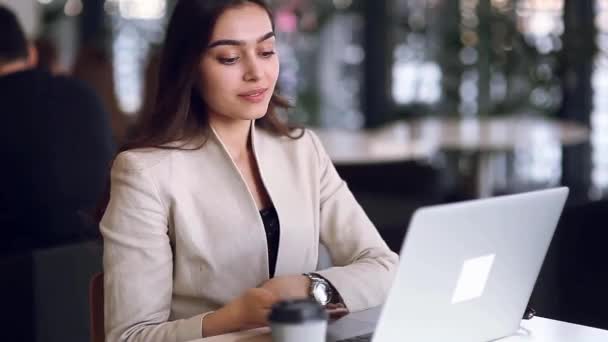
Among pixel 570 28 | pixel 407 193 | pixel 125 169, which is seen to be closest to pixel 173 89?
pixel 125 169

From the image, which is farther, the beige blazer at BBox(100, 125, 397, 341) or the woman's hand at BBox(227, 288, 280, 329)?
the beige blazer at BBox(100, 125, 397, 341)

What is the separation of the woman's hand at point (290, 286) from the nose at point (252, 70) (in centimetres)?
44

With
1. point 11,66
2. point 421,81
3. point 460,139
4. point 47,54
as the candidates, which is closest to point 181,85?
point 11,66

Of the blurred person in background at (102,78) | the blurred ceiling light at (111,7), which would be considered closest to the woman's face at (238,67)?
the blurred person in background at (102,78)

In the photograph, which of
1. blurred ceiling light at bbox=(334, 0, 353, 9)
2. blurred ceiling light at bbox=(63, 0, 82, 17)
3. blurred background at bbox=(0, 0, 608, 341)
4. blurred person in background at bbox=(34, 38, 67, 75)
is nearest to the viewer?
blurred background at bbox=(0, 0, 608, 341)

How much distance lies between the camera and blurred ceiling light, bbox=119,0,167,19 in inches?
336

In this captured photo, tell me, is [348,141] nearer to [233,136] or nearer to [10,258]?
[10,258]

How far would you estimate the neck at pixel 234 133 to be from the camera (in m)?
2.33

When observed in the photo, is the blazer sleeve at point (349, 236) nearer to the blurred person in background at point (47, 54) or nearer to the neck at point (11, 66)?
the neck at point (11, 66)

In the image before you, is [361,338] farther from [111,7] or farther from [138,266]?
[111,7]

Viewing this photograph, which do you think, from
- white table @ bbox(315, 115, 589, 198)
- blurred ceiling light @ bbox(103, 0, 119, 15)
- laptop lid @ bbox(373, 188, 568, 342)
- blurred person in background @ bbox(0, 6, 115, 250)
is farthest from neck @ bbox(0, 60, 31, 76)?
blurred ceiling light @ bbox(103, 0, 119, 15)

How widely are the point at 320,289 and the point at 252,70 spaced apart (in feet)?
1.62

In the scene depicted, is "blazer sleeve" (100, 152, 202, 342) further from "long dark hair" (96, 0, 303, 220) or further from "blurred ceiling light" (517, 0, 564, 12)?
"blurred ceiling light" (517, 0, 564, 12)

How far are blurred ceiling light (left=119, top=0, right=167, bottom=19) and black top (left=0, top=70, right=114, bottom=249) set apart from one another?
468 centimetres
